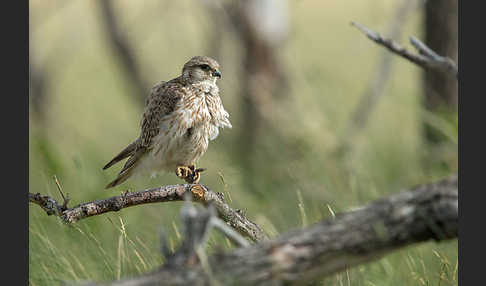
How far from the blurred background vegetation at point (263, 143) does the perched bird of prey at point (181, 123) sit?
0.28m

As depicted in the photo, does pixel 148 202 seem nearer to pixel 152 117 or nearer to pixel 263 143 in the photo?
pixel 152 117

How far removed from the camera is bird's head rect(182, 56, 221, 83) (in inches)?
137

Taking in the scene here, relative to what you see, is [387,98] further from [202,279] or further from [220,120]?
[202,279]

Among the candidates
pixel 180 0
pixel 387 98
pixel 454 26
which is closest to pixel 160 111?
pixel 454 26

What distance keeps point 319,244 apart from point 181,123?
1.84 metres

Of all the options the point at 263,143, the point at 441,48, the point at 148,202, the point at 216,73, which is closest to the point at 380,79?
the point at 441,48

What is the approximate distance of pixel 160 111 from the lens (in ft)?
11.8

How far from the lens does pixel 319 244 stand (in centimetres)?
181

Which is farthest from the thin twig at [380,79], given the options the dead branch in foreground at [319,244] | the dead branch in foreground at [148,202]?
the dead branch in foreground at [319,244]

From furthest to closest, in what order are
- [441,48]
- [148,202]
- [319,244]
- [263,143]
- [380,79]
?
[263,143] → [380,79] → [441,48] → [148,202] → [319,244]

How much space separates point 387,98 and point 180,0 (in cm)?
365

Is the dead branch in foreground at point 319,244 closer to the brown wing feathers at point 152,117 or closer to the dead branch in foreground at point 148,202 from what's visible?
the dead branch in foreground at point 148,202

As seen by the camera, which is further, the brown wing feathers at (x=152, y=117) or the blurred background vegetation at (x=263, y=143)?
the brown wing feathers at (x=152, y=117)

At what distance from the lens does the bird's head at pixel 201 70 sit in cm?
347
